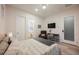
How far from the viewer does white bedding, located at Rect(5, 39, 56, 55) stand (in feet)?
3.26

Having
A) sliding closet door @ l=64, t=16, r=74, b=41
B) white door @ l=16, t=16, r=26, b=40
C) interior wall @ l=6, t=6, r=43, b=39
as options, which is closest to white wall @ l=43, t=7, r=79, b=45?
sliding closet door @ l=64, t=16, r=74, b=41

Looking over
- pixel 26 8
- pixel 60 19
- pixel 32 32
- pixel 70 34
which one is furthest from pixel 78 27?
pixel 26 8

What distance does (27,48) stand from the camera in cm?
133

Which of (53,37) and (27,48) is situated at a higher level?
(53,37)

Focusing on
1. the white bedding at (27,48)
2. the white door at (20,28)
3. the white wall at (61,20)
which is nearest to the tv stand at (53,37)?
the white wall at (61,20)

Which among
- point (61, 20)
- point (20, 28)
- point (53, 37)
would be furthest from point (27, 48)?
point (61, 20)

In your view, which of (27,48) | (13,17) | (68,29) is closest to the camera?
(27,48)

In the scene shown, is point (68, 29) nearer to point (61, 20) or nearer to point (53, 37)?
point (61, 20)

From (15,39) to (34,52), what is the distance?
0.49 m

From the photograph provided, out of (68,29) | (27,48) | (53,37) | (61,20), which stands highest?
(61,20)

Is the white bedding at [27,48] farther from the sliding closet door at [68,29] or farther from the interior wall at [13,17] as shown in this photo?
the sliding closet door at [68,29]

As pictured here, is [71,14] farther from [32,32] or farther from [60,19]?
[32,32]

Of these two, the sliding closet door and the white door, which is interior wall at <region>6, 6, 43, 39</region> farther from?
the sliding closet door

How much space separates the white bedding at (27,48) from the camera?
3.26ft
